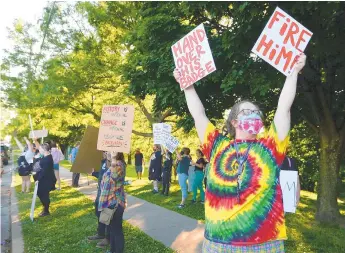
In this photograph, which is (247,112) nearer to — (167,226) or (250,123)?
(250,123)

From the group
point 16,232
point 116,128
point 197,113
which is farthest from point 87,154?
point 197,113

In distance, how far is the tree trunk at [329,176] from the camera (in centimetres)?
945

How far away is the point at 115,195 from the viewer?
5688 millimetres

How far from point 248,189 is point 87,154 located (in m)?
5.76

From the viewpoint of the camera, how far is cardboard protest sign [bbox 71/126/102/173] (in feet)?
24.4

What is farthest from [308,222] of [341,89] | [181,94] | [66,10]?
[66,10]

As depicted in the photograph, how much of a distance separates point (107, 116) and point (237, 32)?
2491 mm

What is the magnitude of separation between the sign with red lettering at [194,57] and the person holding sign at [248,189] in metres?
0.62

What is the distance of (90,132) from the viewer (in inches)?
291

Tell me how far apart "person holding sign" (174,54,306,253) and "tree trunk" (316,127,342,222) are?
781 cm

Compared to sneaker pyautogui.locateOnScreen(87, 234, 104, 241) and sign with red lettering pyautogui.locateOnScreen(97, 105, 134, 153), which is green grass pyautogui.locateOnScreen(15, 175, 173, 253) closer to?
sneaker pyautogui.locateOnScreen(87, 234, 104, 241)

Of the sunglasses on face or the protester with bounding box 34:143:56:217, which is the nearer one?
the sunglasses on face

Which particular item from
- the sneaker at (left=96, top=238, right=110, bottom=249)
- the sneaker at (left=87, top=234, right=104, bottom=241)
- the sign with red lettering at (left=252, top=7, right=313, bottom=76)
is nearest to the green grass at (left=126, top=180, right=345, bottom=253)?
the sneaker at (left=87, top=234, right=104, bottom=241)

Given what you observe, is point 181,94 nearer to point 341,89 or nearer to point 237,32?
point 237,32
